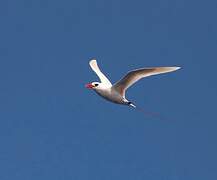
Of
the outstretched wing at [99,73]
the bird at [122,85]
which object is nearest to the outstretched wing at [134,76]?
the bird at [122,85]

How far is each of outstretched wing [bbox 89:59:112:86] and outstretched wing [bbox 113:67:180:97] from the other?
852 mm

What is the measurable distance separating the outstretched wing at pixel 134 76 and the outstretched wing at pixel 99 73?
85cm

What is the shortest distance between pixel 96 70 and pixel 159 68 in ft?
16.5

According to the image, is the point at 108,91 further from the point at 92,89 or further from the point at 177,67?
the point at 177,67

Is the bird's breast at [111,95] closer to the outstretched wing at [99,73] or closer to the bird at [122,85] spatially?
the bird at [122,85]

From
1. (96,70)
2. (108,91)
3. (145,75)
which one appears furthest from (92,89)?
(96,70)

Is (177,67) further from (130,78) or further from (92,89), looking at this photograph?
(92,89)

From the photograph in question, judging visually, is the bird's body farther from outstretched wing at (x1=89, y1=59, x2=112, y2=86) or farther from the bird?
outstretched wing at (x1=89, y1=59, x2=112, y2=86)

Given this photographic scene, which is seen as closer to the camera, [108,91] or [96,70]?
[108,91]

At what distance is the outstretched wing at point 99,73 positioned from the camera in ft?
70.3

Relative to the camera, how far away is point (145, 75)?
1952 centimetres

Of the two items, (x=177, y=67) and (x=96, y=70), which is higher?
(x=96, y=70)

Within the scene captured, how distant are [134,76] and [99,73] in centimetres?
391

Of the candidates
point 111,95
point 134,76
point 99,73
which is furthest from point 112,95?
point 99,73
